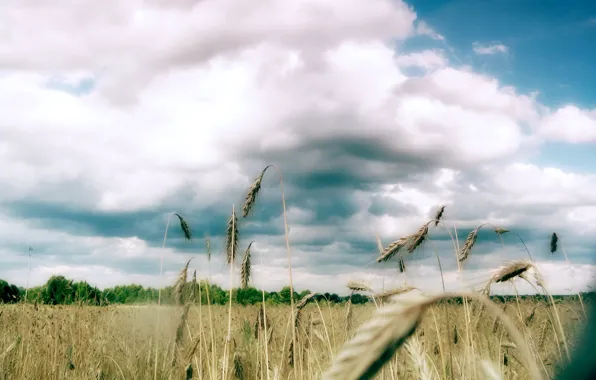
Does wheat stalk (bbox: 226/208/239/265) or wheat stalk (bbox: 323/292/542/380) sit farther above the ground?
wheat stalk (bbox: 226/208/239/265)

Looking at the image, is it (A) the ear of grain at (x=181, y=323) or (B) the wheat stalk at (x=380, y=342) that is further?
(A) the ear of grain at (x=181, y=323)

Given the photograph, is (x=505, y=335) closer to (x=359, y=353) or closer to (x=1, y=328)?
(x=359, y=353)

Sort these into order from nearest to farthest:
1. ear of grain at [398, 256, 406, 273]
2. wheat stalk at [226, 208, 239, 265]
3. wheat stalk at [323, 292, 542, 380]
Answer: wheat stalk at [323, 292, 542, 380]
wheat stalk at [226, 208, 239, 265]
ear of grain at [398, 256, 406, 273]

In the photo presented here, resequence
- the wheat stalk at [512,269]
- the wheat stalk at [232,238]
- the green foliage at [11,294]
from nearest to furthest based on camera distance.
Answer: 1. the wheat stalk at [512,269]
2. the wheat stalk at [232,238]
3. the green foliage at [11,294]

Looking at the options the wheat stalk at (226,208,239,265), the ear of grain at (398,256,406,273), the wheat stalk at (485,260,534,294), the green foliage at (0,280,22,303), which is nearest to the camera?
the wheat stalk at (485,260,534,294)

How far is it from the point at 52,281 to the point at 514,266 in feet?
39.6

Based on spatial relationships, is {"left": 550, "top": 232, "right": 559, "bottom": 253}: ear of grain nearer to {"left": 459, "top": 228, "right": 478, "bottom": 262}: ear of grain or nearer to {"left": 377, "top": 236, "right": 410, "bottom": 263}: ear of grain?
{"left": 459, "top": 228, "right": 478, "bottom": 262}: ear of grain

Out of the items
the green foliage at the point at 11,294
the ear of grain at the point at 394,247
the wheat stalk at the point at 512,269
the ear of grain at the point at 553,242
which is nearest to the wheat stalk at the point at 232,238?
the ear of grain at the point at 394,247

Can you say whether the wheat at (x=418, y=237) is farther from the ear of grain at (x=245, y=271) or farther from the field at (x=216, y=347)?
the ear of grain at (x=245, y=271)

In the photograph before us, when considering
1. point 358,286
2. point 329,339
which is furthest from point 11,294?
point 358,286

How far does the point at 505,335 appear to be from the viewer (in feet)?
16.9

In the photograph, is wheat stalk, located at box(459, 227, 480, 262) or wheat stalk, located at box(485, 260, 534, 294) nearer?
wheat stalk, located at box(485, 260, 534, 294)

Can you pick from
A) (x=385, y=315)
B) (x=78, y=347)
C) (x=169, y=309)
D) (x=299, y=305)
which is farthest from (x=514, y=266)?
(x=78, y=347)

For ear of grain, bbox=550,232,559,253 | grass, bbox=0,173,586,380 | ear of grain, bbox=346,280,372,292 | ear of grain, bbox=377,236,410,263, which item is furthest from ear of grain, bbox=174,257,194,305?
ear of grain, bbox=550,232,559,253
